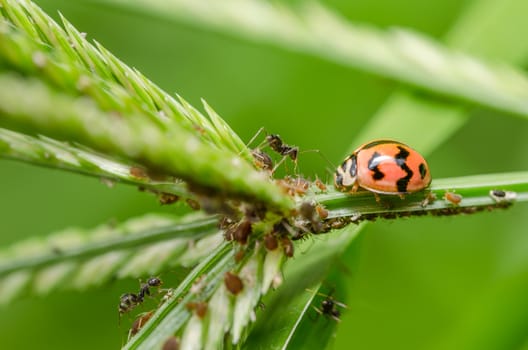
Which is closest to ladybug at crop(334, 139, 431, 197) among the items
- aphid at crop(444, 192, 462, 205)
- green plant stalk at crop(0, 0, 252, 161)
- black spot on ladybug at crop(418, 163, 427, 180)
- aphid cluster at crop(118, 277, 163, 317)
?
black spot on ladybug at crop(418, 163, 427, 180)

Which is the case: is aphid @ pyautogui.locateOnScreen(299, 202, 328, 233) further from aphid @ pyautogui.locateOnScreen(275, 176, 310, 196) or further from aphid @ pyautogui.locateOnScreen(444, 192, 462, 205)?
aphid @ pyautogui.locateOnScreen(444, 192, 462, 205)

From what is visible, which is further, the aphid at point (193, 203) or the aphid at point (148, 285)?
the aphid at point (148, 285)

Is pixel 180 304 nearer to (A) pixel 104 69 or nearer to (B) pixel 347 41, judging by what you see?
(A) pixel 104 69

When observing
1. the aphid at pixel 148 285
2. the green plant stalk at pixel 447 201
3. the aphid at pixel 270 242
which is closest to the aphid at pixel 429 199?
the green plant stalk at pixel 447 201

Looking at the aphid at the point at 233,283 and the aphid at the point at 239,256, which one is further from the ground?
the aphid at the point at 239,256

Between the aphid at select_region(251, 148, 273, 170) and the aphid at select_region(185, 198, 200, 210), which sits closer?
the aphid at select_region(251, 148, 273, 170)

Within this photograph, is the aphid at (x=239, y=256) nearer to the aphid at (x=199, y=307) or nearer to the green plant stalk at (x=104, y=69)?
the aphid at (x=199, y=307)

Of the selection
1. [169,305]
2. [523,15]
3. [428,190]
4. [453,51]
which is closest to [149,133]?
[169,305]

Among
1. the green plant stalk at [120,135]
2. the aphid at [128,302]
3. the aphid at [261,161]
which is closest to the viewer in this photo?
the green plant stalk at [120,135]
